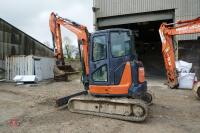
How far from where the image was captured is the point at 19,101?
1055cm

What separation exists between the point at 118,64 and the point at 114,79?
415 mm

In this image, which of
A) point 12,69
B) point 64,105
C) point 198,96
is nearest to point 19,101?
point 64,105

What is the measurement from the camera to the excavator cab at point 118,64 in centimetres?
755

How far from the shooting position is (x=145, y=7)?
57.1 ft

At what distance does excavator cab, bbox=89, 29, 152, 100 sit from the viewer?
297 inches

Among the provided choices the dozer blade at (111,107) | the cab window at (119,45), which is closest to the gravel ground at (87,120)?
the dozer blade at (111,107)

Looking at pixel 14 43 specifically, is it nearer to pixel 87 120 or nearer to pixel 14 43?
pixel 14 43

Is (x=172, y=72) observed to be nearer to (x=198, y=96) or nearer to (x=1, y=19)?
(x=198, y=96)

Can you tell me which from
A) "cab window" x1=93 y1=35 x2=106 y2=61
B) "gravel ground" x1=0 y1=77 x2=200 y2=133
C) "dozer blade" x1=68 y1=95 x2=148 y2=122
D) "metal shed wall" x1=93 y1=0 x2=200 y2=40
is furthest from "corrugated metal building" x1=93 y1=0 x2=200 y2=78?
"dozer blade" x1=68 y1=95 x2=148 y2=122

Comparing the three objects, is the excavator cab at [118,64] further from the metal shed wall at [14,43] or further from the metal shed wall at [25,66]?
the metal shed wall at [14,43]

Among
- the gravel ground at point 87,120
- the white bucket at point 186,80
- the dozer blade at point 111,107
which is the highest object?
the white bucket at point 186,80

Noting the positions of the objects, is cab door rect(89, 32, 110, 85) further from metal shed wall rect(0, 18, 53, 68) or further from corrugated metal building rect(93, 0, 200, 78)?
metal shed wall rect(0, 18, 53, 68)

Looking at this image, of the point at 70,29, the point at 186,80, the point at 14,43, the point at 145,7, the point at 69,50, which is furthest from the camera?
the point at 69,50

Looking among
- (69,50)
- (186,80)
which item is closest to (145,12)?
(186,80)
